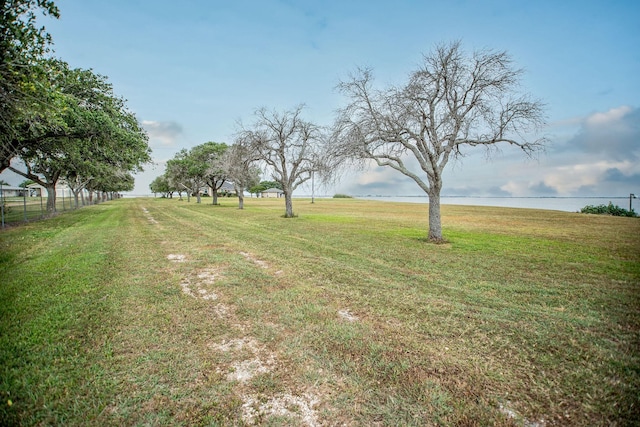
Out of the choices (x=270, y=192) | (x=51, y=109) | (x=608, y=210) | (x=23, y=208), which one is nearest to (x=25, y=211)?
(x=51, y=109)

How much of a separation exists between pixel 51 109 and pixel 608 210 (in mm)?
42265

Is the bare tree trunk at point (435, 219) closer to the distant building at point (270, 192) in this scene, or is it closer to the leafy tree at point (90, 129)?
the leafy tree at point (90, 129)

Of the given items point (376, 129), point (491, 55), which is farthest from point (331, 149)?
point (491, 55)

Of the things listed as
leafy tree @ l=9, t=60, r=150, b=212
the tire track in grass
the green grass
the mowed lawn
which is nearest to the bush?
the mowed lawn

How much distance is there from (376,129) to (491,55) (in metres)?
5.13

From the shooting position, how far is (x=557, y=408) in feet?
8.54

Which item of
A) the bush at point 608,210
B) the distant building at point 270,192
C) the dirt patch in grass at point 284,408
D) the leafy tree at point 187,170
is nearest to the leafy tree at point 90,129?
the dirt patch in grass at point 284,408

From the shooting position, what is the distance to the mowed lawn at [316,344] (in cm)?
258

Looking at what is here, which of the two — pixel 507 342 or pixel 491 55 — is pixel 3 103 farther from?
pixel 491 55

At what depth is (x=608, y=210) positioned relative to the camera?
28500mm

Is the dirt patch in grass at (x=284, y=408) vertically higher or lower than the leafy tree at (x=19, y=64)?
lower

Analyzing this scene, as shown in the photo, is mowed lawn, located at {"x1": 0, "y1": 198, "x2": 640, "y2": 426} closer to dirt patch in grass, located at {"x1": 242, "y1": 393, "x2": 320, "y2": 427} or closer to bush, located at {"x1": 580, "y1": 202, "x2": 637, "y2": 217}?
dirt patch in grass, located at {"x1": 242, "y1": 393, "x2": 320, "y2": 427}

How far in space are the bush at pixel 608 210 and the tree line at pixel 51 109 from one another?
40.3 metres

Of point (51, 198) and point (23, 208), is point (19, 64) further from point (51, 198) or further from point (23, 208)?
point (23, 208)
